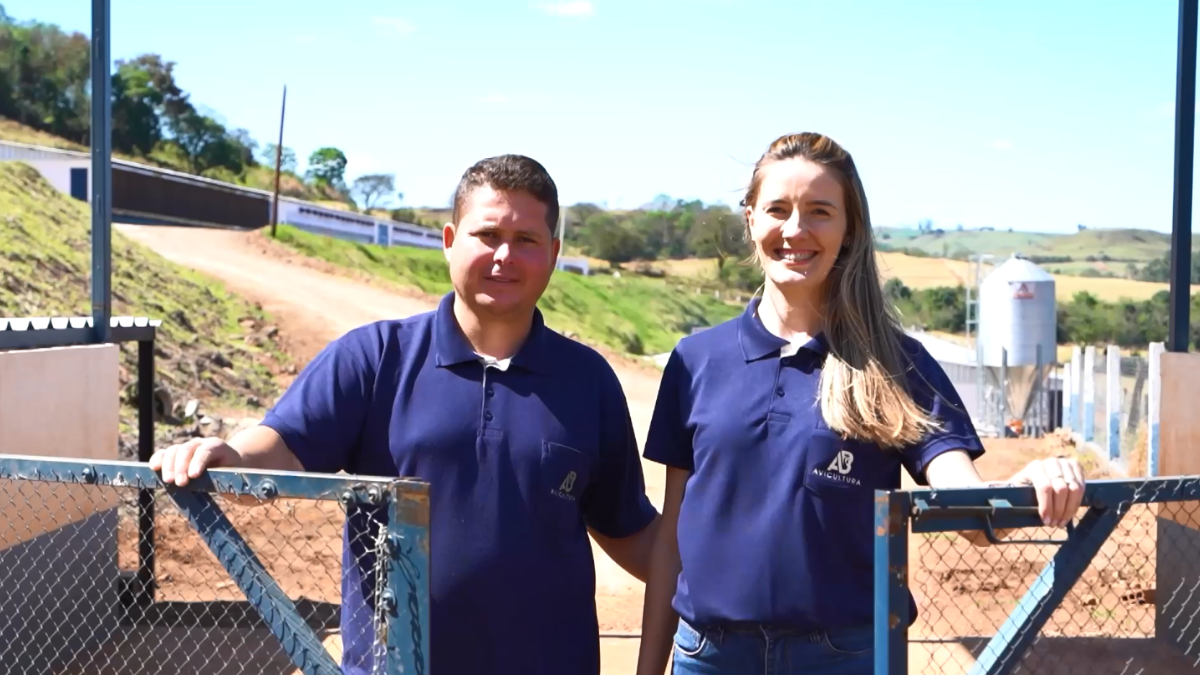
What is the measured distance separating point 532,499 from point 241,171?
6372 cm

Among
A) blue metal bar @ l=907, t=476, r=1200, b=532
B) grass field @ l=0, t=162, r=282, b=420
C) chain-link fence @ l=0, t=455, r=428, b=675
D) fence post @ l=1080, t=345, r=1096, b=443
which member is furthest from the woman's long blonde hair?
fence post @ l=1080, t=345, r=1096, b=443

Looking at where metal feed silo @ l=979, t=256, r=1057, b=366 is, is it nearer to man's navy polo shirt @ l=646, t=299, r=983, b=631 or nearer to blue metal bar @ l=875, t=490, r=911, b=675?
man's navy polo shirt @ l=646, t=299, r=983, b=631

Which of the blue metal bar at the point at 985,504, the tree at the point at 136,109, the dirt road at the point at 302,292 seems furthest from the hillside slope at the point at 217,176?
the blue metal bar at the point at 985,504

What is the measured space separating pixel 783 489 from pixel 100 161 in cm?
465

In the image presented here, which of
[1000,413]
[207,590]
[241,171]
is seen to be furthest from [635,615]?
[241,171]

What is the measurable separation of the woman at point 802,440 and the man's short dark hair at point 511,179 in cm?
48

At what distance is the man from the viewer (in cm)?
260

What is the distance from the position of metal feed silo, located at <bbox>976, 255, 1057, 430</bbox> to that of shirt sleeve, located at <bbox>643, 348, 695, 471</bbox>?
72.3ft

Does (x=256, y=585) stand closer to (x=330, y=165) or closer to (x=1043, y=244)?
(x=330, y=165)

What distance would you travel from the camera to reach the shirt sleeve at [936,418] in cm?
246

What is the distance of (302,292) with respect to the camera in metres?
28.7

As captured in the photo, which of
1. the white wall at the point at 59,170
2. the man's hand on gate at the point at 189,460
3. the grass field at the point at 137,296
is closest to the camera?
the man's hand on gate at the point at 189,460

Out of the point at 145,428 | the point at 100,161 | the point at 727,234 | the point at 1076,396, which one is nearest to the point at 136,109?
the point at 1076,396

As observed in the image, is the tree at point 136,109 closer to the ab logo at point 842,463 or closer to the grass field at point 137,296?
the grass field at point 137,296
